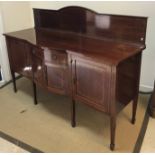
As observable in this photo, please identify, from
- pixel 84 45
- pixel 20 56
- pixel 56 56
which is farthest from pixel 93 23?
pixel 20 56

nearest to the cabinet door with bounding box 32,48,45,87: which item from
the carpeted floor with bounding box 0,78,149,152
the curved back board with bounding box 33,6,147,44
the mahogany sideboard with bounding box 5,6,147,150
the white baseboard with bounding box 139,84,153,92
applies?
the mahogany sideboard with bounding box 5,6,147,150

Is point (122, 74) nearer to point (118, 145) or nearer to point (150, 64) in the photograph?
point (118, 145)

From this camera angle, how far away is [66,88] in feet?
6.68

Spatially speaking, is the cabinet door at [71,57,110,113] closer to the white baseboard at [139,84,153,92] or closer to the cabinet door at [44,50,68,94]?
the cabinet door at [44,50,68,94]

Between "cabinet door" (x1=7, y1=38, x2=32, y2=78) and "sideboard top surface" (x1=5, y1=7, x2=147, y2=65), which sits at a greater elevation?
"sideboard top surface" (x1=5, y1=7, x2=147, y2=65)

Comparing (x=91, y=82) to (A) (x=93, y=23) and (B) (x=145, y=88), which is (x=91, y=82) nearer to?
(A) (x=93, y=23)

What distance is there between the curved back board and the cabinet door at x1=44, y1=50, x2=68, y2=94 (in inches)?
20.4

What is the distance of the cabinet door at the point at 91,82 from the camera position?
1697 millimetres

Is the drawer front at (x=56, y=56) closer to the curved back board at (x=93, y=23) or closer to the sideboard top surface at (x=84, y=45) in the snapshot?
the sideboard top surface at (x=84, y=45)

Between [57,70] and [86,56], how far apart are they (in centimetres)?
40

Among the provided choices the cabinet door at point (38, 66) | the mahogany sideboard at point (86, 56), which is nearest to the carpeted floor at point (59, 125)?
the mahogany sideboard at point (86, 56)

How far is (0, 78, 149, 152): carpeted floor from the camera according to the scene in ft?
6.41

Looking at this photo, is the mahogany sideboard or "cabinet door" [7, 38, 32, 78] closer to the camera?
the mahogany sideboard

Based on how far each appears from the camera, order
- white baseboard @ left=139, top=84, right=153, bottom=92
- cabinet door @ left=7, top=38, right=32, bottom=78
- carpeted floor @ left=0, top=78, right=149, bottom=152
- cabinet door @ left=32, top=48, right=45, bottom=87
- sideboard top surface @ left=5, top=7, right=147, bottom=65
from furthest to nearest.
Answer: white baseboard @ left=139, top=84, right=153, bottom=92, cabinet door @ left=7, top=38, right=32, bottom=78, cabinet door @ left=32, top=48, right=45, bottom=87, carpeted floor @ left=0, top=78, right=149, bottom=152, sideboard top surface @ left=5, top=7, right=147, bottom=65
